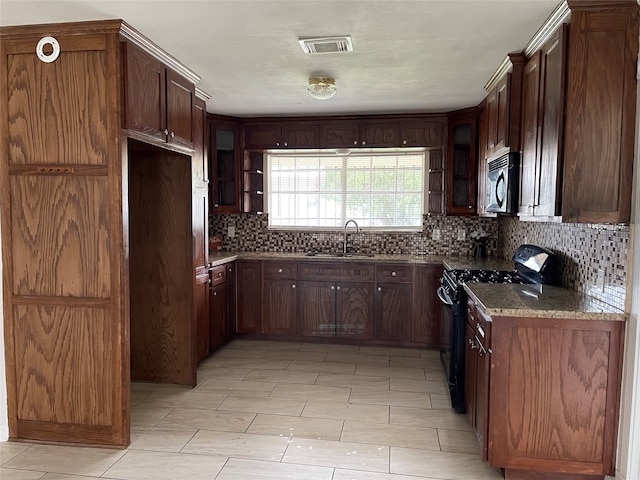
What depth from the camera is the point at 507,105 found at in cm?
294

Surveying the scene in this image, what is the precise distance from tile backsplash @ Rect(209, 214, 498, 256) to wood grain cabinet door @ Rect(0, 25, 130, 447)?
2.58 m

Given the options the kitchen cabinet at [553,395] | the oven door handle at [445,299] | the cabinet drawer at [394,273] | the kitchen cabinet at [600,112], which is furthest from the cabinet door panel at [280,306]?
the kitchen cabinet at [600,112]

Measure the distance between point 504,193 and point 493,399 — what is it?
1457mm

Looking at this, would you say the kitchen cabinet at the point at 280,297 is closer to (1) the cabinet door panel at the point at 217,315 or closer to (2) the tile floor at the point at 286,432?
(1) the cabinet door panel at the point at 217,315

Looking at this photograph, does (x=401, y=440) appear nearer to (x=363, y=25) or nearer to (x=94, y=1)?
(x=363, y=25)

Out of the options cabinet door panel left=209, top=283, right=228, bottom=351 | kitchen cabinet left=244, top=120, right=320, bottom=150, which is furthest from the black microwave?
cabinet door panel left=209, top=283, right=228, bottom=351

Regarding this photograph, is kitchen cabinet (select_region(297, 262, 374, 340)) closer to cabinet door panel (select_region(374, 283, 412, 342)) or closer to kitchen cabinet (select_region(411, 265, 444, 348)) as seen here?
cabinet door panel (select_region(374, 283, 412, 342))

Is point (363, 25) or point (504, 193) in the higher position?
point (363, 25)

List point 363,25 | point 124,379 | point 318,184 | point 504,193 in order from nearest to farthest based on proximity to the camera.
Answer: point 363,25, point 124,379, point 504,193, point 318,184

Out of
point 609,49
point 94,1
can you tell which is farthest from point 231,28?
→ point 609,49

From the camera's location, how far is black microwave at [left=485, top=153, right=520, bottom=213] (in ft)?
9.41

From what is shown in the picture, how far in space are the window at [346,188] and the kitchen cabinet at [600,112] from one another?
2619 millimetres

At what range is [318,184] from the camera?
500 centimetres

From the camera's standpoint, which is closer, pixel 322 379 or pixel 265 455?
pixel 265 455
